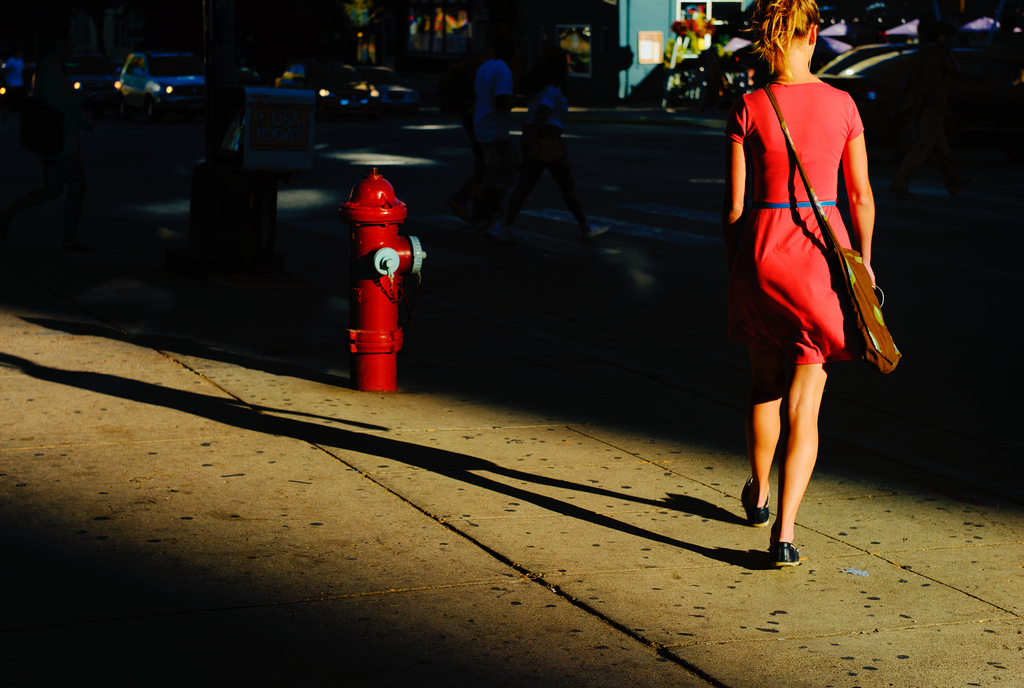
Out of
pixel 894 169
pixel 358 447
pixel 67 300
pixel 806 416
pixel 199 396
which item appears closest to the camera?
pixel 806 416

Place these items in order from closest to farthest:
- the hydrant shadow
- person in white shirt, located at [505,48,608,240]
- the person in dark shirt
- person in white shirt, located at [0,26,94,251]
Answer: the hydrant shadow → person in white shirt, located at [0,26,94,251] → person in white shirt, located at [505,48,608,240] → the person in dark shirt

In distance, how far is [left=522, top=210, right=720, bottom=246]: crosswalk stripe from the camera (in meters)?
12.4

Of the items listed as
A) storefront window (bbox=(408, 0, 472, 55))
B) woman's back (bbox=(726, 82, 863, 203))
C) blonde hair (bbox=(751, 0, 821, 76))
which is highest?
storefront window (bbox=(408, 0, 472, 55))


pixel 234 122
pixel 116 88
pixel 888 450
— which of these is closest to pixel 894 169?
pixel 234 122

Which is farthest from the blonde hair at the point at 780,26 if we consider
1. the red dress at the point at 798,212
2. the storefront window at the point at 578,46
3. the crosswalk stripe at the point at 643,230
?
the storefront window at the point at 578,46

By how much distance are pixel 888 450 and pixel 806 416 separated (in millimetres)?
1584

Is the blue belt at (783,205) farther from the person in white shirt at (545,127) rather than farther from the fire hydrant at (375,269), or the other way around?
the person in white shirt at (545,127)

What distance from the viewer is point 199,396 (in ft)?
20.9

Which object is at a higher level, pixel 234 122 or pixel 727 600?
pixel 234 122

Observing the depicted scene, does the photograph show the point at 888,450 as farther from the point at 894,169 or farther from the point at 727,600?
the point at 894,169

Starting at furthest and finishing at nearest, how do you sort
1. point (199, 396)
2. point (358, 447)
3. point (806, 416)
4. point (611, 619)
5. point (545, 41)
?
point (545, 41), point (199, 396), point (358, 447), point (806, 416), point (611, 619)

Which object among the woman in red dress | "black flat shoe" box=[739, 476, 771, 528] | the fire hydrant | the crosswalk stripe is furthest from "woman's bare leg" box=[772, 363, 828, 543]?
the crosswalk stripe

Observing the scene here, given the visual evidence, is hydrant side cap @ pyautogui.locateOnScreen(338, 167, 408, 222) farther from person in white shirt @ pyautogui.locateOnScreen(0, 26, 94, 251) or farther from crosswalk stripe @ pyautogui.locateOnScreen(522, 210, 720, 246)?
crosswalk stripe @ pyautogui.locateOnScreen(522, 210, 720, 246)

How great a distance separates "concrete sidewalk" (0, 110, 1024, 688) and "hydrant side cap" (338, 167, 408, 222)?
878 mm
